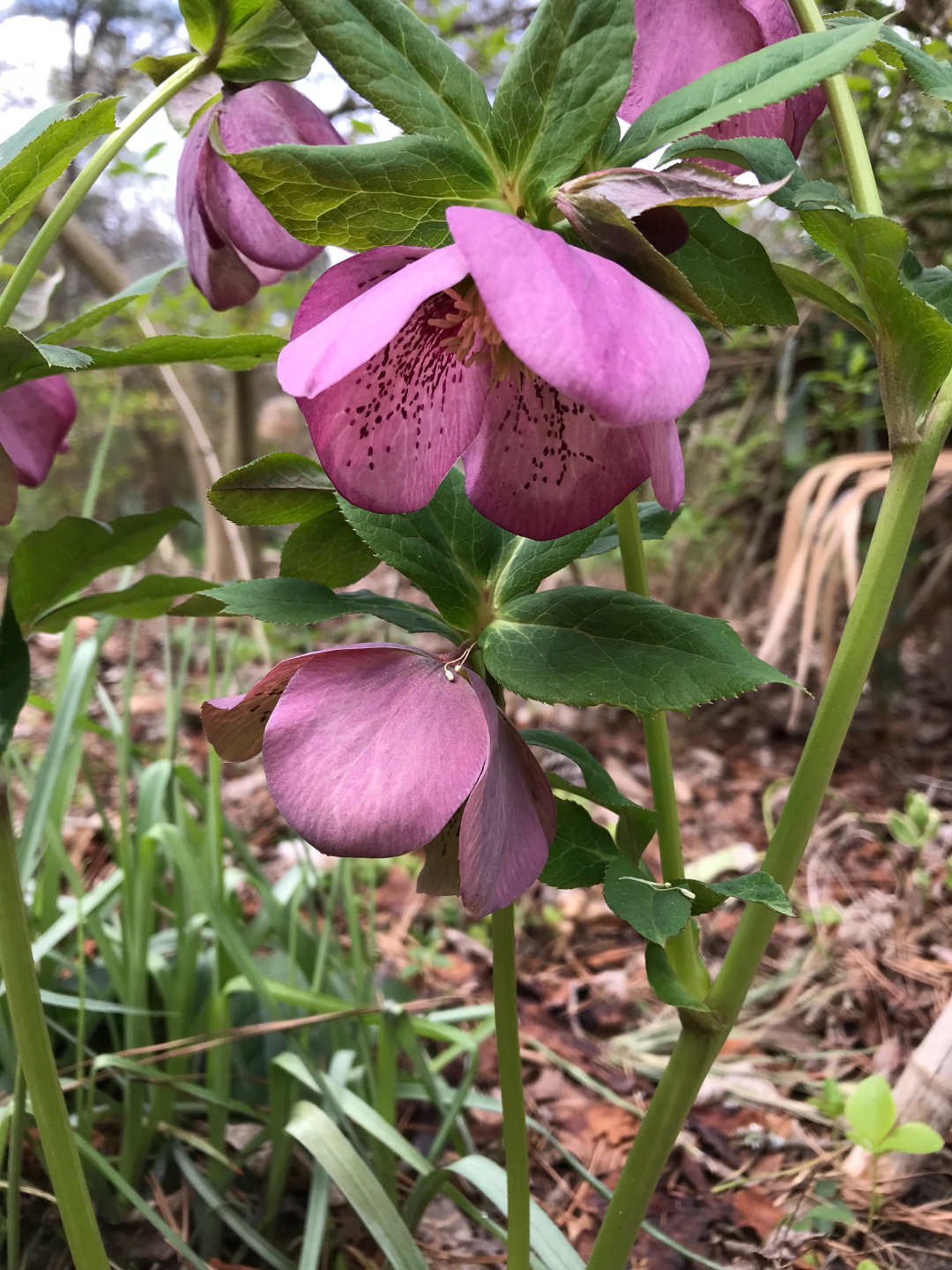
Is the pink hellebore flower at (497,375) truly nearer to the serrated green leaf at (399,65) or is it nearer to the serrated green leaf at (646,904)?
the serrated green leaf at (399,65)

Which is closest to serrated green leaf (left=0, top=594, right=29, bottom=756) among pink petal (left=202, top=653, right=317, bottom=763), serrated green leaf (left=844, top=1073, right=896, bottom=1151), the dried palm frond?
pink petal (left=202, top=653, right=317, bottom=763)

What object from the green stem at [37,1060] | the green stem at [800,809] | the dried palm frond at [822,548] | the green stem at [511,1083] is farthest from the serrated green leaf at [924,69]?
the dried palm frond at [822,548]

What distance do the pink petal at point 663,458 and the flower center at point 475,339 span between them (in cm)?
7

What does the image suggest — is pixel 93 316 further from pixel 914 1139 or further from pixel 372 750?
pixel 914 1139

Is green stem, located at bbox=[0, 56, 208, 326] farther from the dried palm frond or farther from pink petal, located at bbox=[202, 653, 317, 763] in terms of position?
Result: the dried palm frond

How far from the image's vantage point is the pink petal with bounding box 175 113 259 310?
48 centimetres

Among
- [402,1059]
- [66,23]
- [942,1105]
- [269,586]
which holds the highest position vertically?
[66,23]

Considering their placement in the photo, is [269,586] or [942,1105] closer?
[269,586]

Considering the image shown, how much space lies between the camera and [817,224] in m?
0.39

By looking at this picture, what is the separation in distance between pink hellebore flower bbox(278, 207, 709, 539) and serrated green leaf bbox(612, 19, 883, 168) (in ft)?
0.25

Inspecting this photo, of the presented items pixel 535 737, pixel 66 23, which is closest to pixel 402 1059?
pixel 535 737

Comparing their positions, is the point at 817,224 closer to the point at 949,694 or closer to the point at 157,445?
the point at 949,694

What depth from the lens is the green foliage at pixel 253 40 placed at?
45 cm

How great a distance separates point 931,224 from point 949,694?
116 cm
